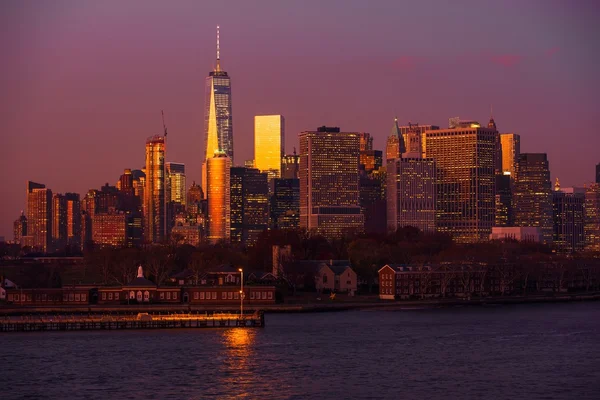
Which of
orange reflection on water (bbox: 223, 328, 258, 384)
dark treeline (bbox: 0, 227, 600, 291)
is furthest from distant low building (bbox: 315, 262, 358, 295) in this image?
orange reflection on water (bbox: 223, 328, 258, 384)

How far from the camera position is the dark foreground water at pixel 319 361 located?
220 ft

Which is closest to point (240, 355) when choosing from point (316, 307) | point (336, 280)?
point (316, 307)

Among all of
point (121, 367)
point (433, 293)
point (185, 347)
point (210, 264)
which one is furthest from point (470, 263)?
point (121, 367)

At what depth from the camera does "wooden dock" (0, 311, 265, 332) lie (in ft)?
322

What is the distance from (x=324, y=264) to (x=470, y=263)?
1771 cm

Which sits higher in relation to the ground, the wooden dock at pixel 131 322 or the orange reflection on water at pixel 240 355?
the wooden dock at pixel 131 322

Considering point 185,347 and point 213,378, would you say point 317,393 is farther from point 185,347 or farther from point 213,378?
point 185,347

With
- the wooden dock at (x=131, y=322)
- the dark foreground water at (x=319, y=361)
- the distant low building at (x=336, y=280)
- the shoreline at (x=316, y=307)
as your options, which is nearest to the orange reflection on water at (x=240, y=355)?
the dark foreground water at (x=319, y=361)

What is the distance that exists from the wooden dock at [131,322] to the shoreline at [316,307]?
37.8 ft

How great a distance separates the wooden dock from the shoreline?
1153 cm

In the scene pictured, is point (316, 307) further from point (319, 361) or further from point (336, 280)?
point (319, 361)

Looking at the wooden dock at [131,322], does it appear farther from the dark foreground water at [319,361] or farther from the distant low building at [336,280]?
the distant low building at [336,280]

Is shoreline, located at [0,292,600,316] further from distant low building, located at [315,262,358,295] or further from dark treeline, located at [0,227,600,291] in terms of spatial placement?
dark treeline, located at [0,227,600,291]

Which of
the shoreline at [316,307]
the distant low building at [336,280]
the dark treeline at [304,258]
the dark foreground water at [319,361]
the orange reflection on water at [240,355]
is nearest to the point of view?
the dark foreground water at [319,361]
